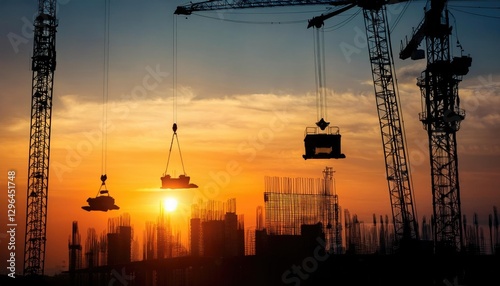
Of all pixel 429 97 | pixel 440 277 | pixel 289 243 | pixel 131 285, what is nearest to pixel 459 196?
pixel 429 97

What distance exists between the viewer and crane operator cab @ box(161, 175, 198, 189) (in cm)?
3189

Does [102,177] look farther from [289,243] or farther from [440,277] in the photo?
[440,277]

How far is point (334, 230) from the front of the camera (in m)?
65.6

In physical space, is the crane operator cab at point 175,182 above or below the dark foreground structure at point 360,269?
above

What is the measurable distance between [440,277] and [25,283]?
34.9m

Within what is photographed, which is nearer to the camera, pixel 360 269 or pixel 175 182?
pixel 175 182

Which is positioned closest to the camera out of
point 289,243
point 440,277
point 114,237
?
point 440,277

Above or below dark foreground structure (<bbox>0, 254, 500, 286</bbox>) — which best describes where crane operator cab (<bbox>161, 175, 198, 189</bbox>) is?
above

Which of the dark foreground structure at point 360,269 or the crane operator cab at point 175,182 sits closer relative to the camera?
the crane operator cab at point 175,182

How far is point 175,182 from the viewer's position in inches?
1260

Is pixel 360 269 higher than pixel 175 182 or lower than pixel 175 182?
lower

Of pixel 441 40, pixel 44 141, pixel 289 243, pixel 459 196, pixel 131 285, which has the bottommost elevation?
pixel 131 285

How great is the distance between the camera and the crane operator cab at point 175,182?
31.9 m

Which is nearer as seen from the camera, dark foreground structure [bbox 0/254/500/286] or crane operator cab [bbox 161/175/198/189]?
crane operator cab [bbox 161/175/198/189]
